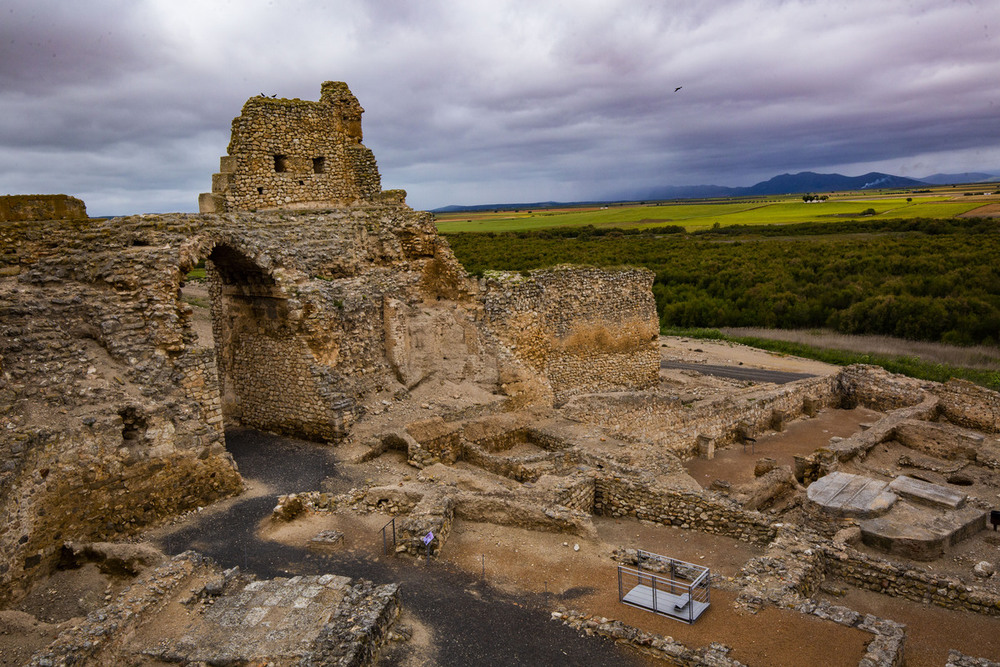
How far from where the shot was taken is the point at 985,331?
3022 centimetres

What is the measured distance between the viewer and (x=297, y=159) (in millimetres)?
14898

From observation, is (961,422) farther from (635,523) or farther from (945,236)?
(945,236)

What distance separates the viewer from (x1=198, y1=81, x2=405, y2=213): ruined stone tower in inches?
555

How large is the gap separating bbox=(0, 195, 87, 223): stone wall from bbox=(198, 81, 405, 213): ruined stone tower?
382cm

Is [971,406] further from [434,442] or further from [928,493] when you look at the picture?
[434,442]

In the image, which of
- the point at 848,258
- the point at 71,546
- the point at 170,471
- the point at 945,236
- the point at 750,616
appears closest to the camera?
the point at 750,616

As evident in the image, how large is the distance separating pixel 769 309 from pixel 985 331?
10398 mm

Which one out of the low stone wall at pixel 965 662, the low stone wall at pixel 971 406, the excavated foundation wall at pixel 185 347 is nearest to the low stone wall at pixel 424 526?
the excavated foundation wall at pixel 185 347

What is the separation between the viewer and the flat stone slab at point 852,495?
1160 cm

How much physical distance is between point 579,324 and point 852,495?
310 inches

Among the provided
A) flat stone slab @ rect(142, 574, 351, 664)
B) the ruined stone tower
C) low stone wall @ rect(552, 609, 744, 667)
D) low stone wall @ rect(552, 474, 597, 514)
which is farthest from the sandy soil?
flat stone slab @ rect(142, 574, 351, 664)

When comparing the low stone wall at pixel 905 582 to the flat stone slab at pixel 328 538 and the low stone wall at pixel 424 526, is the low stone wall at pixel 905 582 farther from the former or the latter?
the flat stone slab at pixel 328 538

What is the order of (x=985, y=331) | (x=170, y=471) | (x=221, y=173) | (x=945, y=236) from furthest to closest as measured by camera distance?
(x=945, y=236) → (x=985, y=331) → (x=221, y=173) → (x=170, y=471)

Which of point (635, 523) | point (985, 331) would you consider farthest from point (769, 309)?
point (635, 523)
